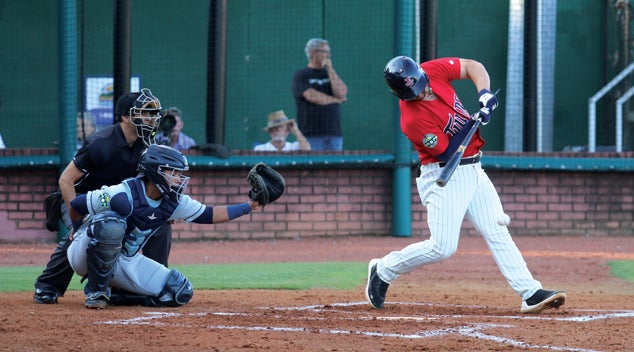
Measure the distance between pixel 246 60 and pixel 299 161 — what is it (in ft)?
5.55

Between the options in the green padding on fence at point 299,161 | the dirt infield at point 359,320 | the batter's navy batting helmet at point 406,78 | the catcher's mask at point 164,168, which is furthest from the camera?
the green padding on fence at point 299,161

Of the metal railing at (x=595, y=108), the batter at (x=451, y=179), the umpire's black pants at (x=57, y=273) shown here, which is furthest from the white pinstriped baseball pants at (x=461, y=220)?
the metal railing at (x=595, y=108)

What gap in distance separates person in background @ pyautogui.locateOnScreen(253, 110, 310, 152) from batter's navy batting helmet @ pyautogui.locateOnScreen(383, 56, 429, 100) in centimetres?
565

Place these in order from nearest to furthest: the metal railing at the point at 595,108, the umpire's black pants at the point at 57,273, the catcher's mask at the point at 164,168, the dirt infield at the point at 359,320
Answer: the dirt infield at the point at 359,320, the catcher's mask at the point at 164,168, the umpire's black pants at the point at 57,273, the metal railing at the point at 595,108

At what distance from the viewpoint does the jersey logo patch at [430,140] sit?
21.8 feet

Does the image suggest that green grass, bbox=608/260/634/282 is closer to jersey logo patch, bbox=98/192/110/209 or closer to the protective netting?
the protective netting

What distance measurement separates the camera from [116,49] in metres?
12.1

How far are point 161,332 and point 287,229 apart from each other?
652cm

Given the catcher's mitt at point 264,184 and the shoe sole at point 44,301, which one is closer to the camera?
the catcher's mitt at point 264,184

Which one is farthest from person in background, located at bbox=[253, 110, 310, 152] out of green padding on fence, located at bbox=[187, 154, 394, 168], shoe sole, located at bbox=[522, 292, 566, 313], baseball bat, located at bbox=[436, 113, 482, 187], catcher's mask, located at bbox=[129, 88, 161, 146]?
shoe sole, located at bbox=[522, 292, 566, 313]

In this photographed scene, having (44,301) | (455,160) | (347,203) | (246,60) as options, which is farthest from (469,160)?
(246,60)

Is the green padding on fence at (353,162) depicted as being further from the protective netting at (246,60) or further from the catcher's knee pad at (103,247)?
the catcher's knee pad at (103,247)

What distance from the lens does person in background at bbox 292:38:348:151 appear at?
1224 cm

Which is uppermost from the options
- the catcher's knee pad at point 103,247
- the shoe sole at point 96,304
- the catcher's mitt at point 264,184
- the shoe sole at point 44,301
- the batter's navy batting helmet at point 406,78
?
the batter's navy batting helmet at point 406,78
